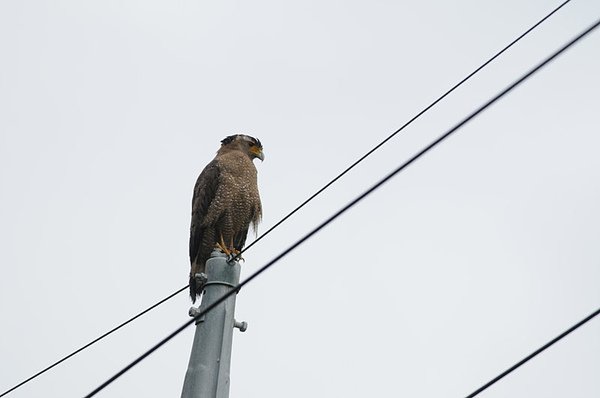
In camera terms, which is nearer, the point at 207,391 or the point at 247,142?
the point at 207,391

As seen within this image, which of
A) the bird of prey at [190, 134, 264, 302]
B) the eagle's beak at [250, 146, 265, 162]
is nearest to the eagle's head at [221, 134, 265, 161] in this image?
the eagle's beak at [250, 146, 265, 162]

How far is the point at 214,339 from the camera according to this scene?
3338 mm

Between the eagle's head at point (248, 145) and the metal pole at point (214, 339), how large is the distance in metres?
4.16

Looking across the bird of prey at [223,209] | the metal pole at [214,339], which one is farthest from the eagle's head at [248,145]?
the metal pole at [214,339]

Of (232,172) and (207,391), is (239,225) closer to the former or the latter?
(232,172)

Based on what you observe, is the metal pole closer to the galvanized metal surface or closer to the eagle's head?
the galvanized metal surface

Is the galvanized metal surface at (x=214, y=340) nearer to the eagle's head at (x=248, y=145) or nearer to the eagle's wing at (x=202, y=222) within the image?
the eagle's wing at (x=202, y=222)

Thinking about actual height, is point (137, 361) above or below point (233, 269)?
below

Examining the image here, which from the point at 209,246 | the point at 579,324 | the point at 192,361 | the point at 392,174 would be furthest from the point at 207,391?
the point at 209,246

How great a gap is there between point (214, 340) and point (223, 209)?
374cm

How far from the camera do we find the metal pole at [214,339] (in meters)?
3.23

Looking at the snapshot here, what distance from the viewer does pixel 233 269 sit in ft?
11.7

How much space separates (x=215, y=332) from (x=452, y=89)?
1.46m

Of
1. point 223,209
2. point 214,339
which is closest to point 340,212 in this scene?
point 214,339
